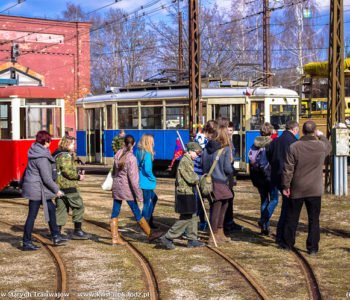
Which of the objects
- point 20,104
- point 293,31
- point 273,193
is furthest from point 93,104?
point 293,31

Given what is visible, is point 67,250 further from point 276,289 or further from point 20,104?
point 20,104

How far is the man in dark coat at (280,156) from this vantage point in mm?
9578

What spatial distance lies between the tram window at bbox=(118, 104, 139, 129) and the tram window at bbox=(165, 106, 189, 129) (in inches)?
55.7

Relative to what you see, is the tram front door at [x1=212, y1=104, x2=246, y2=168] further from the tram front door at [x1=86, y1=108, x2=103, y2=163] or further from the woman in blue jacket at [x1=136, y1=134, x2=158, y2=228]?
the woman in blue jacket at [x1=136, y1=134, x2=158, y2=228]

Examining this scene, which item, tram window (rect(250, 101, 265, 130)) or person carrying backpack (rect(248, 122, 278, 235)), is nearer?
person carrying backpack (rect(248, 122, 278, 235))

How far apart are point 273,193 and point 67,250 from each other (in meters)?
3.18

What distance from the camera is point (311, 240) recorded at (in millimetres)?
8922

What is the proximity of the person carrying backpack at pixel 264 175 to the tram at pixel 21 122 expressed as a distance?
6.92 metres

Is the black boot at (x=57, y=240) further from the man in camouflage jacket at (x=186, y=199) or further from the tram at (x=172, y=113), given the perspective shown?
the tram at (x=172, y=113)

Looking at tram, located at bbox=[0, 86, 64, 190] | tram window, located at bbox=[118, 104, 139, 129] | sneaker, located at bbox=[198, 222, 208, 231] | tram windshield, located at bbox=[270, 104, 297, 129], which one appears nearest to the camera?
sneaker, located at bbox=[198, 222, 208, 231]

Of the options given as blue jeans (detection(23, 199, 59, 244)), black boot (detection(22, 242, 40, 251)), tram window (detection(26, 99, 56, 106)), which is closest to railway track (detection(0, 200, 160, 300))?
black boot (detection(22, 242, 40, 251))

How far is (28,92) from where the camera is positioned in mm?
15984

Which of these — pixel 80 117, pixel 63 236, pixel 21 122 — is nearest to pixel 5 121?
pixel 21 122

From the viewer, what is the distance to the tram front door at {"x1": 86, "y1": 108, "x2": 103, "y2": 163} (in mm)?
23739
